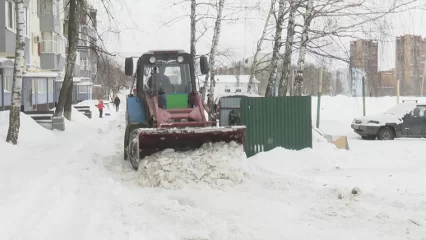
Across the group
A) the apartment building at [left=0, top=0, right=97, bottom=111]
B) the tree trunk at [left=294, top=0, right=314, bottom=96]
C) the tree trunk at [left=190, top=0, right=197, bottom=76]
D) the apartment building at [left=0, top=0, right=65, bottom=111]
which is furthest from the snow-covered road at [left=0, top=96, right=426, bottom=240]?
the apartment building at [left=0, top=0, right=97, bottom=111]

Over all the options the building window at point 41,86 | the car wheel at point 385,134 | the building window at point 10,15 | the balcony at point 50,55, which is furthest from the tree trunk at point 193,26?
the building window at point 41,86

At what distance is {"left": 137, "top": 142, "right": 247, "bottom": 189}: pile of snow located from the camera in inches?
310

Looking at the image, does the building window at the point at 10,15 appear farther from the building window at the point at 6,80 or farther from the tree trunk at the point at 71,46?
the building window at the point at 6,80

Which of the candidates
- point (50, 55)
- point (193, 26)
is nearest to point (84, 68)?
point (50, 55)

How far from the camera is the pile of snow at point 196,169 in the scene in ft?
25.8

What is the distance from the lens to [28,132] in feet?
45.9

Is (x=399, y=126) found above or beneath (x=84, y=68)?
beneath

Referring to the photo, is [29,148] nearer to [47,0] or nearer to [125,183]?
[125,183]

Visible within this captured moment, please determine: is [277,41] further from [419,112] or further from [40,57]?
[40,57]

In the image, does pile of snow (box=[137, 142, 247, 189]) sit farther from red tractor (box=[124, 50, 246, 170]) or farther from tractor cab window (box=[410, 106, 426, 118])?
tractor cab window (box=[410, 106, 426, 118])

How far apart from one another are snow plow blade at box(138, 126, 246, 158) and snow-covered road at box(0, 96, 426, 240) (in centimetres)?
61

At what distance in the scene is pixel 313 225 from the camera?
18.3 ft

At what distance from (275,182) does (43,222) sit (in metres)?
4.21

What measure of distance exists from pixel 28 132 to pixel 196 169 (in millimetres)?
8147
